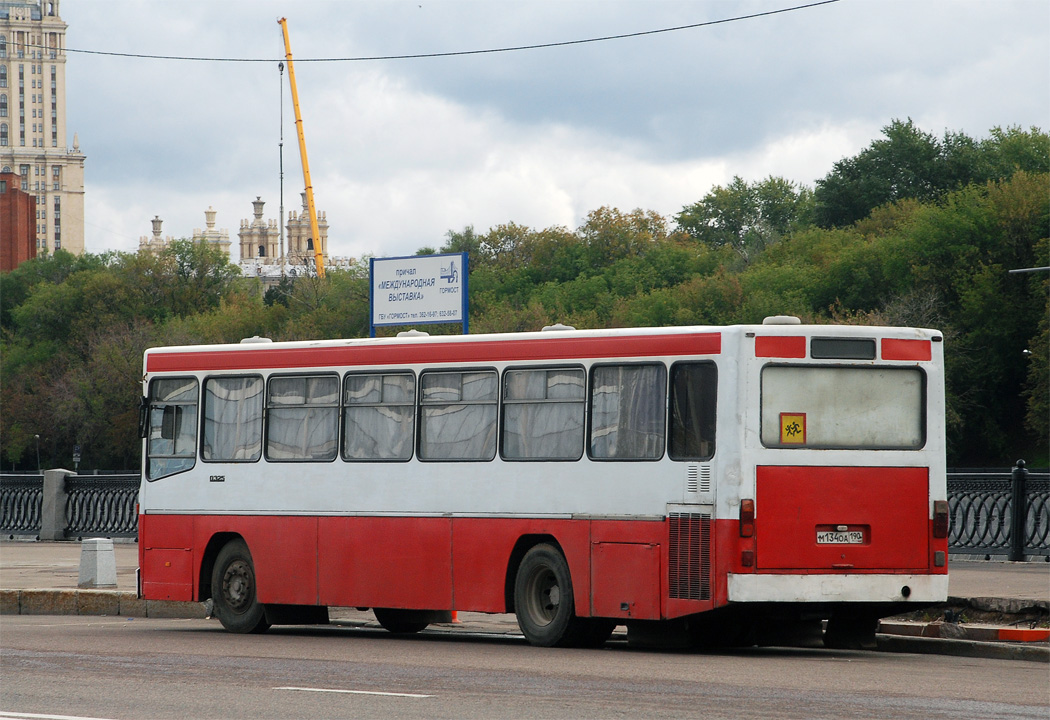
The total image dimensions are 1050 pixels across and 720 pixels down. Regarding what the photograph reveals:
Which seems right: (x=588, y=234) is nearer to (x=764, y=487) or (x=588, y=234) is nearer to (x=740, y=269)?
(x=740, y=269)

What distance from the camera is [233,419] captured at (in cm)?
1712

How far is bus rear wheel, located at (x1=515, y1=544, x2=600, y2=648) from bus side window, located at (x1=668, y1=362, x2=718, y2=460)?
1.58m

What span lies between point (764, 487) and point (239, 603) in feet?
21.2

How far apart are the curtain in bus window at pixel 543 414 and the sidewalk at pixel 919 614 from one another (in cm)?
313

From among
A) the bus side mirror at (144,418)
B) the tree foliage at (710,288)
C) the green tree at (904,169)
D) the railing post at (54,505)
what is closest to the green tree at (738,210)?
the tree foliage at (710,288)

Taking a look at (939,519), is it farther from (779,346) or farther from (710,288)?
(710,288)

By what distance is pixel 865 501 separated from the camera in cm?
1370

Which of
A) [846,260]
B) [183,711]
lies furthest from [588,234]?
[183,711]

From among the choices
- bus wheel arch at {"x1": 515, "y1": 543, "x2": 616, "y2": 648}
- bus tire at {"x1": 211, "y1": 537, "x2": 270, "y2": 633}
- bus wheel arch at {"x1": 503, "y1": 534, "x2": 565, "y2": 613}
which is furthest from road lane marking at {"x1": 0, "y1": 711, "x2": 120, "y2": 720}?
bus tire at {"x1": 211, "y1": 537, "x2": 270, "y2": 633}

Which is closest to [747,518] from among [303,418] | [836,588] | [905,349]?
[836,588]

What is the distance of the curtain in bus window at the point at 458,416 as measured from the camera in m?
15.1

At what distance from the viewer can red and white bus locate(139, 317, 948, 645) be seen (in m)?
13.5

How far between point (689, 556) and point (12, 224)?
172 meters

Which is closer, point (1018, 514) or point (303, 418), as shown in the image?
point (303, 418)
